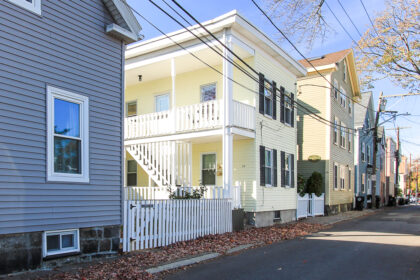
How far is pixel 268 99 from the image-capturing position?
16297 millimetres

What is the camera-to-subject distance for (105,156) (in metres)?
8.20

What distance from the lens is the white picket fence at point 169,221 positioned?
8.64 m

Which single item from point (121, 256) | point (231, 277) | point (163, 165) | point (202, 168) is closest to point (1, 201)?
point (121, 256)

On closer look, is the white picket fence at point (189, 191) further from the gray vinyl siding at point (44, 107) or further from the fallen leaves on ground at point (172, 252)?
the gray vinyl siding at point (44, 107)

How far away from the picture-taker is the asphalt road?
691 cm

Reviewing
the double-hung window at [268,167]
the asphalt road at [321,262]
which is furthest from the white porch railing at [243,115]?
the asphalt road at [321,262]

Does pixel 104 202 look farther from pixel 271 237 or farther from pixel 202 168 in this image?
pixel 202 168

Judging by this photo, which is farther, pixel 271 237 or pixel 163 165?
pixel 163 165

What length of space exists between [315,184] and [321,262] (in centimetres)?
1319

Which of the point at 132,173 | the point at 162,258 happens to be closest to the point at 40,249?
the point at 162,258

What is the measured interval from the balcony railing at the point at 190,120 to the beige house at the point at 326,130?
902 cm

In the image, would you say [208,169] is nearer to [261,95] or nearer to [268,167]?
[268,167]

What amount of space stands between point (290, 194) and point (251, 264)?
10482 millimetres

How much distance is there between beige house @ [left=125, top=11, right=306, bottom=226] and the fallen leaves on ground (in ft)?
5.27
